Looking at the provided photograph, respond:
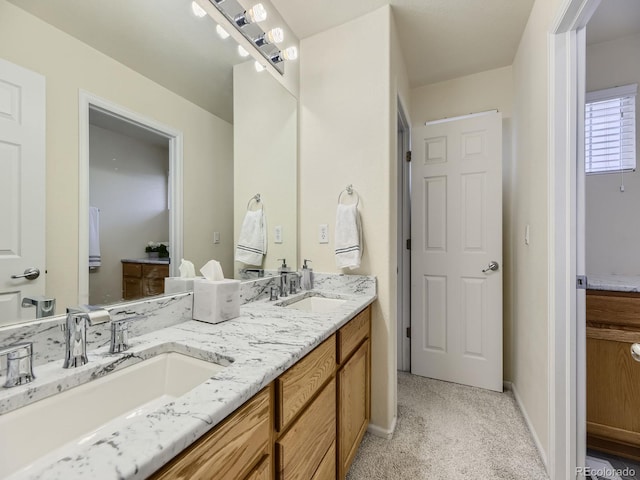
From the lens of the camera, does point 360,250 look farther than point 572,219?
Yes

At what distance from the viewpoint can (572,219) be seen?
4.26 ft

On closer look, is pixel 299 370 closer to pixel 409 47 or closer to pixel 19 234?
pixel 19 234

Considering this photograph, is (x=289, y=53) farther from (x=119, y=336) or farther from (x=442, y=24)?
(x=119, y=336)

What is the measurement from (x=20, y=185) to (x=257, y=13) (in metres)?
1.33

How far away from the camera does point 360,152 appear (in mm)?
1763

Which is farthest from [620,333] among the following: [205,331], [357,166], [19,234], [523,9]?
[19,234]

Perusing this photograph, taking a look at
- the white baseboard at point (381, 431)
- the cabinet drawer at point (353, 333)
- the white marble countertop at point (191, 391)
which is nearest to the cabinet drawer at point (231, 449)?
the white marble countertop at point (191, 391)

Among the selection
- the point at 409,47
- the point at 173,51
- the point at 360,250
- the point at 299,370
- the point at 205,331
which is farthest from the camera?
the point at 409,47

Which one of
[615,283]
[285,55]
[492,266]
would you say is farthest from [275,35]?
[615,283]

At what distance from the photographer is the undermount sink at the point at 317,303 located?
1.70 meters

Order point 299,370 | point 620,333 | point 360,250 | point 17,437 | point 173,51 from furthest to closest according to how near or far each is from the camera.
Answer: point 360,250, point 620,333, point 173,51, point 299,370, point 17,437

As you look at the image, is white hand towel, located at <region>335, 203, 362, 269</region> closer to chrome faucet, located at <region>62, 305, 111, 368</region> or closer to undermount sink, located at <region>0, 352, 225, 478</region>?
undermount sink, located at <region>0, 352, 225, 478</region>

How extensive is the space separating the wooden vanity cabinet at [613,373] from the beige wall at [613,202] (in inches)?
17.9

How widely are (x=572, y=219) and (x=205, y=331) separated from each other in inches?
62.9
